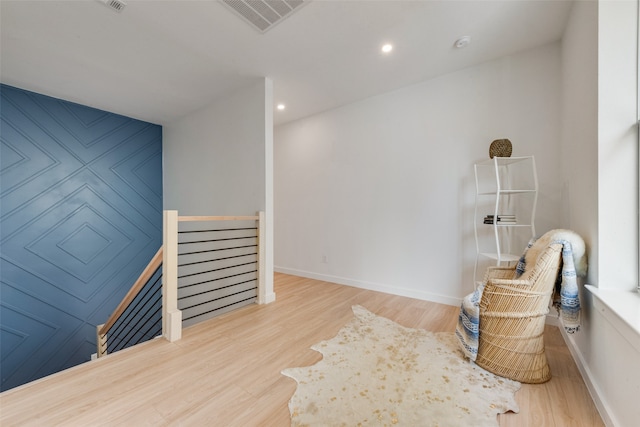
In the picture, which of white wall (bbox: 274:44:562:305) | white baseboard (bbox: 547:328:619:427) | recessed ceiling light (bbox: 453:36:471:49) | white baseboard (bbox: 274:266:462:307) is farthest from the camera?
white baseboard (bbox: 274:266:462:307)

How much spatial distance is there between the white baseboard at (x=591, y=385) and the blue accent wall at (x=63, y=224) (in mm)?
5595

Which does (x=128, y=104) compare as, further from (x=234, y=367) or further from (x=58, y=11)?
(x=234, y=367)

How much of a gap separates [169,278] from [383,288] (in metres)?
2.51

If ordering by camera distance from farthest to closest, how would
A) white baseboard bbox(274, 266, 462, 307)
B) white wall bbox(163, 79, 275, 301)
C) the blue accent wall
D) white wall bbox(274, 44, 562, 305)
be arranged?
the blue accent wall < white wall bbox(163, 79, 275, 301) < white baseboard bbox(274, 266, 462, 307) < white wall bbox(274, 44, 562, 305)

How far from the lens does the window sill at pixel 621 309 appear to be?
1.03 metres

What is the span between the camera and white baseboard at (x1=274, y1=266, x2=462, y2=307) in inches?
112

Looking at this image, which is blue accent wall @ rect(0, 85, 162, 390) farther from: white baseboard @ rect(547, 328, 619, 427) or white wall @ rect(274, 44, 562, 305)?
white baseboard @ rect(547, 328, 619, 427)

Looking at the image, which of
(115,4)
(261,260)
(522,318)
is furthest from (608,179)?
(115,4)

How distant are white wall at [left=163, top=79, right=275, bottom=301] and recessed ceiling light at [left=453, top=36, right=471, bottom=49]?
2077 mm

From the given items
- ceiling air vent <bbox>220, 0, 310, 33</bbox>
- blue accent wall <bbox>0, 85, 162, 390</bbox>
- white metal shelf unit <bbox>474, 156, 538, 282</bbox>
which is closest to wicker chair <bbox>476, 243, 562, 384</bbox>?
white metal shelf unit <bbox>474, 156, 538, 282</bbox>

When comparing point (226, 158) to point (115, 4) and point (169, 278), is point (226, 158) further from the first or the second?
point (169, 278)

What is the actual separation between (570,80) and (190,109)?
15.2ft

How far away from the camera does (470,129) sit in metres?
2.72

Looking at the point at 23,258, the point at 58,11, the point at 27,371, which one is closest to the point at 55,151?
the point at 23,258
